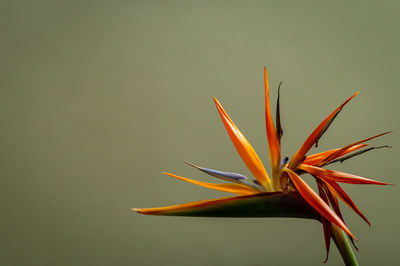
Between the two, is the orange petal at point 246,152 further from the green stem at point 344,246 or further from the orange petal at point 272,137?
the green stem at point 344,246

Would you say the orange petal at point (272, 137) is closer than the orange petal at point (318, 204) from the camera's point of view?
No

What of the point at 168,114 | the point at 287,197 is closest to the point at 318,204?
the point at 287,197

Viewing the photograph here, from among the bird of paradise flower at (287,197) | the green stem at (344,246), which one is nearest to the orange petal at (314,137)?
the bird of paradise flower at (287,197)

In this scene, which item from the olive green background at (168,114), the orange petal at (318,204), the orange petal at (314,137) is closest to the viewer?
the orange petal at (318,204)

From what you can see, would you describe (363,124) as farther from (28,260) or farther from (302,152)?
(28,260)

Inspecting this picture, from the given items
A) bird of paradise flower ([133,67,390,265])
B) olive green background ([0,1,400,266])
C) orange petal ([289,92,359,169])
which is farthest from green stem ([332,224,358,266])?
olive green background ([0,1,400,266])

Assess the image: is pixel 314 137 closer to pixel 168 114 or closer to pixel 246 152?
pixel 246 152

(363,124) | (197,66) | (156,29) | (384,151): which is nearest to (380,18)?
(363,124)
